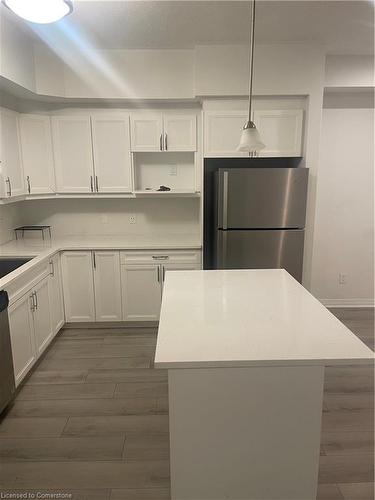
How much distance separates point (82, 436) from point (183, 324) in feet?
3.71

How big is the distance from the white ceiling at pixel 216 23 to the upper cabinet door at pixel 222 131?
0.61 m

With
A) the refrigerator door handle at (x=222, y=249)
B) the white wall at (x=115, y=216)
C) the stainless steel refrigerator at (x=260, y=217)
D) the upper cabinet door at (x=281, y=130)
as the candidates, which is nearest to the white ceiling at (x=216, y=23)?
the upper cabinet door at (x=281, y=130)

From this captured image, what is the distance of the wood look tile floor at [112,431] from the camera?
186cm

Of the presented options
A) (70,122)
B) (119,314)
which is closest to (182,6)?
(70,122)

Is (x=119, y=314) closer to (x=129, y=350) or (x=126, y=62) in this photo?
(x=129, y=350)

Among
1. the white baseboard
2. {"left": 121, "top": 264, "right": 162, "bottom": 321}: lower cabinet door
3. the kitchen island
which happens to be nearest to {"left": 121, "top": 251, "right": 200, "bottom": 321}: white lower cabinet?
{"left": 121, "top": 264, "right": 162, "bottom": 321}: lower cabinet door

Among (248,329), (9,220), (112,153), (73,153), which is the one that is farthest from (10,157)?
(248,329)

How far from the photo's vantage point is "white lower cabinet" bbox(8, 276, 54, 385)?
2529 millimetres

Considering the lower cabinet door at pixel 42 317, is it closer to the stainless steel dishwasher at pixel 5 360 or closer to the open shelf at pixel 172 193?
the stainless steel dishwasher at pixel 5 360

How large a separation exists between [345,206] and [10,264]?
355 centimetres

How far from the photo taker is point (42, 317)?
304cm

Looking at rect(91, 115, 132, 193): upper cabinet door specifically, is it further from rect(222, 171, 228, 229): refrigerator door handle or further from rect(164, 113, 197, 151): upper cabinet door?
rect(222, 171, 228, 229): refrigerator door handle

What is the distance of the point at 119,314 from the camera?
Result: 366cm

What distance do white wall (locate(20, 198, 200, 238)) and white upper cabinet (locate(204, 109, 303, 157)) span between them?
0.82 m
